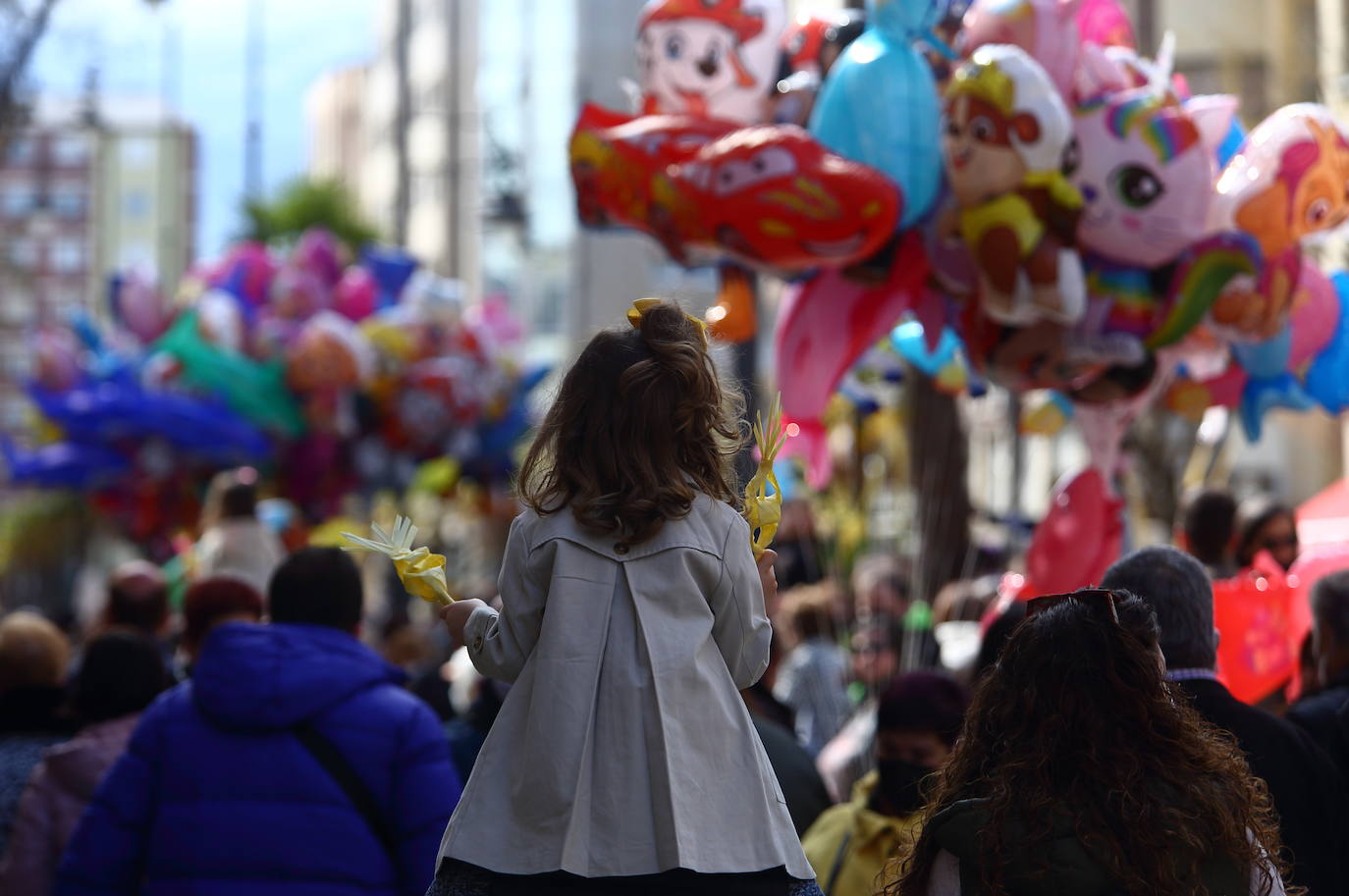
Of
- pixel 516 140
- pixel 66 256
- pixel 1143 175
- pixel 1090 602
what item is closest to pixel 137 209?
pixel 66 256

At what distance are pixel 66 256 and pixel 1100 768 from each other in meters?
85.8

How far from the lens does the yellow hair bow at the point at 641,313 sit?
287 centimetres

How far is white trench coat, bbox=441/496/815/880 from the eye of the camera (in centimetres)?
A: 266

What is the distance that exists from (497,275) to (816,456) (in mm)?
35992

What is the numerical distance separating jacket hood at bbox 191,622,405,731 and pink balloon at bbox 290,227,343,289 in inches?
530

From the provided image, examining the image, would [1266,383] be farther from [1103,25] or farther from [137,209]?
[137,209]

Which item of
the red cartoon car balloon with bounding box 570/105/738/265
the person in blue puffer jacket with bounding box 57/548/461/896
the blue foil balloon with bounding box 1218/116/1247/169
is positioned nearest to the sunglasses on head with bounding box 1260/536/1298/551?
the blue foil balloon with bounding box 1218/116/1247/169

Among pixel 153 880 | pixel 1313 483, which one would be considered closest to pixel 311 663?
pixel 153 880

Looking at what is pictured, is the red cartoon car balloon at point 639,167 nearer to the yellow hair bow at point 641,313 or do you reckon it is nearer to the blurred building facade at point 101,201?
the yellow hair bow at point 641,313

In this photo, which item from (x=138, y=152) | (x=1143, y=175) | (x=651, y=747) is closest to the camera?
(x=651, y=747)

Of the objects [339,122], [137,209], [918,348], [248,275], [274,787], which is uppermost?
[339,122]

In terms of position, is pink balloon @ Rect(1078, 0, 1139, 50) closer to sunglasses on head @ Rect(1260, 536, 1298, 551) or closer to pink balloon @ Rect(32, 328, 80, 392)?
sunglasses on head @ Rect(1260, 536, 1298, 551)

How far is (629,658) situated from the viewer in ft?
8.97

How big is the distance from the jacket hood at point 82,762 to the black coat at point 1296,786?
2618 millimetres
